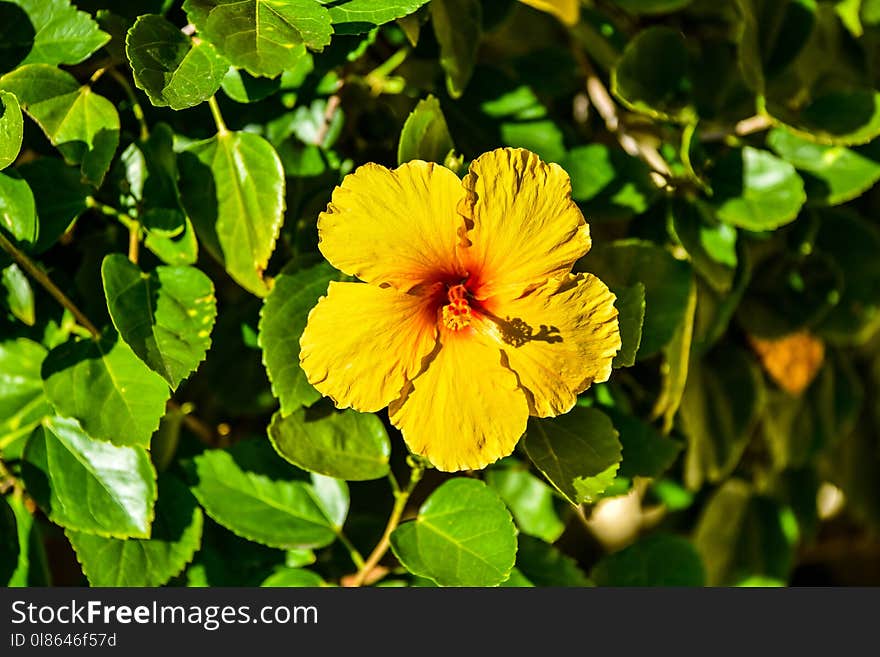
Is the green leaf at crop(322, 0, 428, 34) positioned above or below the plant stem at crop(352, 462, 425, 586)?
above

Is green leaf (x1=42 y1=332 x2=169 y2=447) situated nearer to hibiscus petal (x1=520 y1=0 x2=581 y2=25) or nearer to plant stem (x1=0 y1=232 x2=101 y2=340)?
plant stem (x1=0 y1=232 x2=101 y2=340)

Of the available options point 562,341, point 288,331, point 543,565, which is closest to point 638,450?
point 543,565

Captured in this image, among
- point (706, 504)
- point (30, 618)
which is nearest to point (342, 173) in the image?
point (30, 618)

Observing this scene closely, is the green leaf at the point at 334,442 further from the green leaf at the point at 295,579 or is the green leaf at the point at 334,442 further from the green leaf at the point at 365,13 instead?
the green leaf at the point at 365,13

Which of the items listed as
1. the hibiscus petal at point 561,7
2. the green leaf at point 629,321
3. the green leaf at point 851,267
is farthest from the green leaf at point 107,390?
the green leaf at point 851,267

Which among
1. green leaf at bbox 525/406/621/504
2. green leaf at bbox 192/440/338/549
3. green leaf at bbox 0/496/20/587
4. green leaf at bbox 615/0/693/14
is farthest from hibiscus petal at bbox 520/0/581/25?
green leaf at bbox 0/496/20/587

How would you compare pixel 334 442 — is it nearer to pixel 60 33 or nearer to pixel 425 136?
pixel 425 136

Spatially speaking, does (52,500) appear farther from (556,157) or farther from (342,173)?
(556,157)
